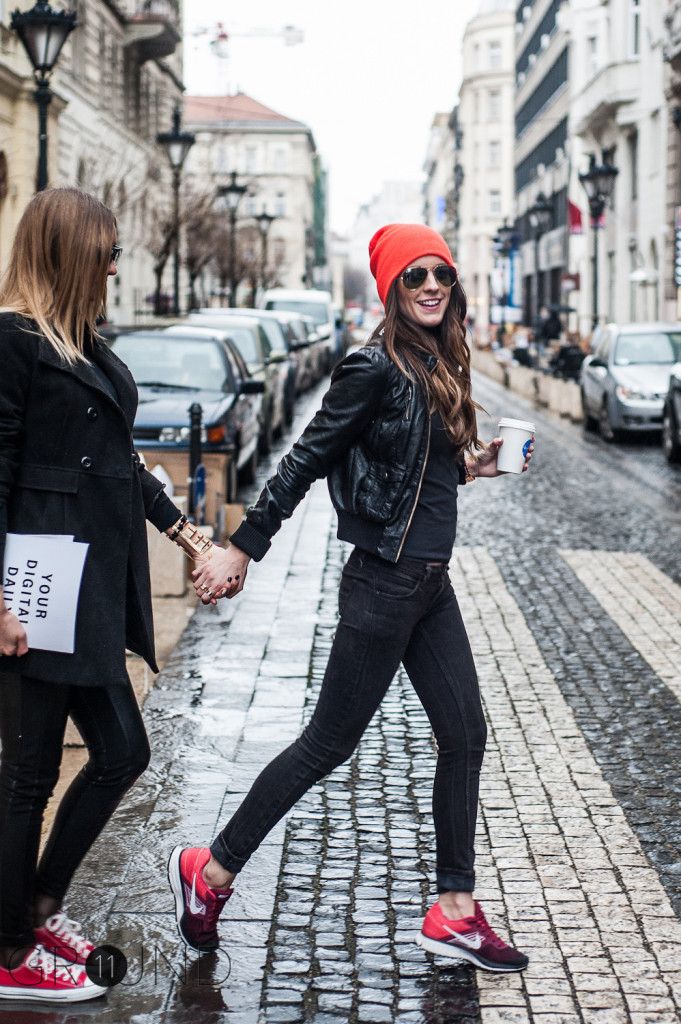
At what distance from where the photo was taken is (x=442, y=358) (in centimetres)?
417

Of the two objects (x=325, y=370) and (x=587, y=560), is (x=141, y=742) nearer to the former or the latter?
(x=587, y=560)

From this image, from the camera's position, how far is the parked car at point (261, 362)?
18906 millimetres

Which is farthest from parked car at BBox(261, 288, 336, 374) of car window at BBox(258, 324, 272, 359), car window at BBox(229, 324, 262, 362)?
car window at BBox(229, 324, 262, 362)

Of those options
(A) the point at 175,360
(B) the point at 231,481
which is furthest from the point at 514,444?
(A) the point at 175,360

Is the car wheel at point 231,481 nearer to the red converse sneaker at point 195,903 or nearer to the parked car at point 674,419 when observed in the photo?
the parked car at point 674,419

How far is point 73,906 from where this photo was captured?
459 cm

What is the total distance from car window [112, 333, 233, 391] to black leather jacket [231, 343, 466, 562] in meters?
10.6

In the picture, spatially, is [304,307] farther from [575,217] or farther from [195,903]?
[195,903]

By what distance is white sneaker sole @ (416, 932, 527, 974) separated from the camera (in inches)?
163

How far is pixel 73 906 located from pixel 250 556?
1.21m

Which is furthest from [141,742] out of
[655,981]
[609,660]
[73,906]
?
[609,660]

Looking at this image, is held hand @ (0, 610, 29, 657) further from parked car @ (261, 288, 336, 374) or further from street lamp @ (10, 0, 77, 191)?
parked car @ (261, 288, 336, 374)

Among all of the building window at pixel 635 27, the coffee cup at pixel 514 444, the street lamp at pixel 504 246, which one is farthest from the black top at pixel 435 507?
the street lamp at pixel 504 246

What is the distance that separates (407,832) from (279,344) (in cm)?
2042
